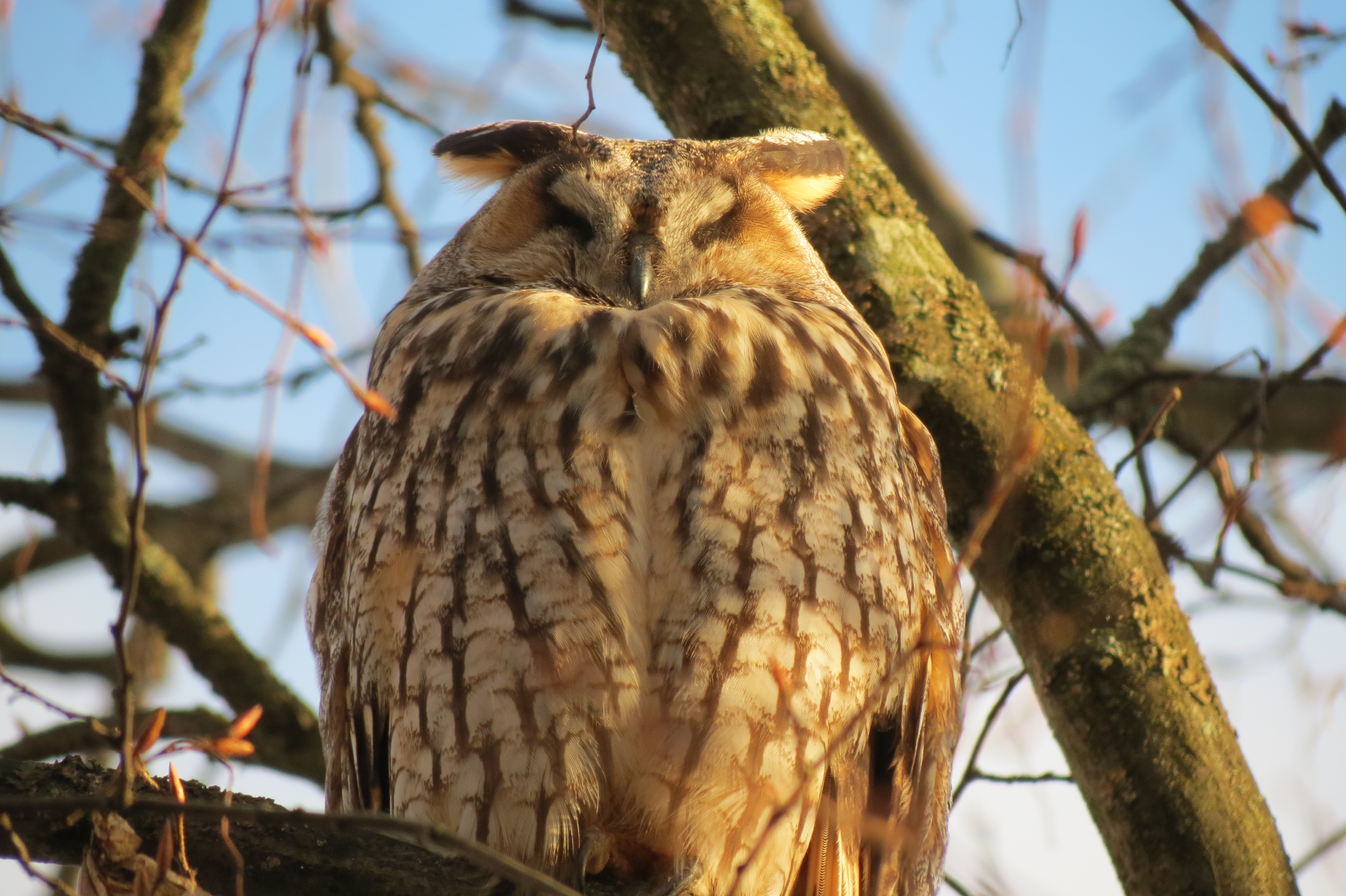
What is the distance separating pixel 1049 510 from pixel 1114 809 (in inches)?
23.2

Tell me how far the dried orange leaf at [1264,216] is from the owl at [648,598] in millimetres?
877

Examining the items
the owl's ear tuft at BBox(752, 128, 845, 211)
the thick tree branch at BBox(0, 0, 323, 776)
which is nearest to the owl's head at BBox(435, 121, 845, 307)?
the owl's ear tuft at BBox(752, 128, 845, 211)

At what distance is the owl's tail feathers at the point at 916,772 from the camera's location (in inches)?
94.3

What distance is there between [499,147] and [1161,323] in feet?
5.68

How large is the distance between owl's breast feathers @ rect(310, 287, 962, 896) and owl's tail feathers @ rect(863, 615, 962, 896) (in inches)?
0.5

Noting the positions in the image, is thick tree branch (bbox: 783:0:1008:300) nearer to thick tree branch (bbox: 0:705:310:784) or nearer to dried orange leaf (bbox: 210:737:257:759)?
thick tree branch (bbox: 0:705:310:784)

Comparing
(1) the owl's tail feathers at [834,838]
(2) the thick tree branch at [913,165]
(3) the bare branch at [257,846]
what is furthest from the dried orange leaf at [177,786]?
(2) the thick tree branch at [913,165]

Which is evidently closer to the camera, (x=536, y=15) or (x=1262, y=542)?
(x=1262, y=542)

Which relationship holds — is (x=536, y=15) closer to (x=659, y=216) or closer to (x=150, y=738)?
(x=659, y=216)

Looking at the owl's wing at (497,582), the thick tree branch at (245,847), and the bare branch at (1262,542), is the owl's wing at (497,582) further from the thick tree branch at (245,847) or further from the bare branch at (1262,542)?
the bare branch at (1262,542)

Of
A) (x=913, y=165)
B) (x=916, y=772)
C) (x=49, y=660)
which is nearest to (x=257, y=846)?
(x=916, y=772)

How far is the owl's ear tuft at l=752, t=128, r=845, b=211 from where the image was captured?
2799mm

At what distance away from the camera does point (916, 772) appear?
2.48m

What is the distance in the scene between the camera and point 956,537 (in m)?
2.79
